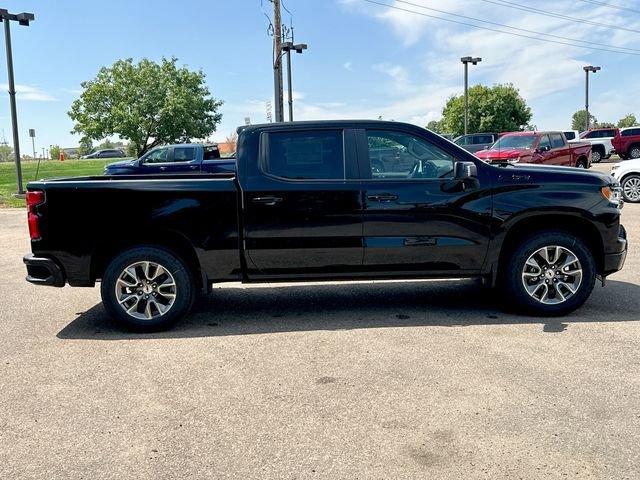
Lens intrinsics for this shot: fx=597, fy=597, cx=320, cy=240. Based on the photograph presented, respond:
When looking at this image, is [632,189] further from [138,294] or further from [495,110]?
[495,110]

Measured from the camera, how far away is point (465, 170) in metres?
5.31

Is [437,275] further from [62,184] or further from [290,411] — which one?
[62,184]

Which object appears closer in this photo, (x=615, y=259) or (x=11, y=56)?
(x=615, y=259)

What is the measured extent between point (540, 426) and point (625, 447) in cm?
44

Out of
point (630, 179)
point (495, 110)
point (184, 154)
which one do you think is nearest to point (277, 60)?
point (184, 154)

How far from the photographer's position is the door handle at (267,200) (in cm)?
541

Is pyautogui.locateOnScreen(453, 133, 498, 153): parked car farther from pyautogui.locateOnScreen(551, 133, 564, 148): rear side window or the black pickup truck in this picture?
the black pickup truck

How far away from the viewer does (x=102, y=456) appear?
3213 mm

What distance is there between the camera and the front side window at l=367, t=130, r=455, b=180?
18.3 ft

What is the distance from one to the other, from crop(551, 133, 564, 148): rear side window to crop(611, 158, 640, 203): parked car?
596cm

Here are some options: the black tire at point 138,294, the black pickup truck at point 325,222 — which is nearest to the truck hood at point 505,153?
the black pickup truck at point 325,222

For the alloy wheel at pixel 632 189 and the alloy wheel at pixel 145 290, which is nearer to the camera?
the alloy wheel at pixel 145 290

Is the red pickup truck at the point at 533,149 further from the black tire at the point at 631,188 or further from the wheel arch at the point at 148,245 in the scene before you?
Result: the wheel arch at the point at 148,245

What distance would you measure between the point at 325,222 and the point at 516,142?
17479 millimetres
